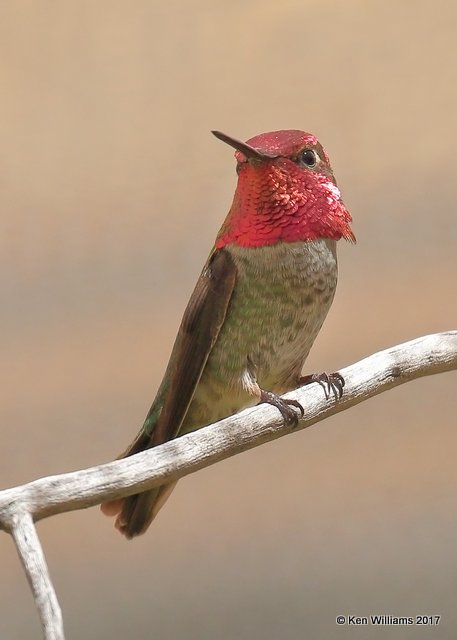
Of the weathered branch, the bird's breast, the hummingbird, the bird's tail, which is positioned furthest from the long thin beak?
the bird's tail

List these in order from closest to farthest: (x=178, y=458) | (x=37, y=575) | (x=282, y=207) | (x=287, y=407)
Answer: (x=37, y=575) < (x=178, y=458) < (x=287, y=407) < (x=282, y=207)

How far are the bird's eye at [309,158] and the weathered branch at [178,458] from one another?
0.41 m

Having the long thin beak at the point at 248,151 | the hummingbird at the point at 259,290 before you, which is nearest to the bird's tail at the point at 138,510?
the hummingbird at the point at 259,290

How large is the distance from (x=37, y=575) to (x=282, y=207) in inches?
34.0

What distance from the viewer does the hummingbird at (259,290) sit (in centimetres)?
187

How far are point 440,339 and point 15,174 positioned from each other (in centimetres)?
152

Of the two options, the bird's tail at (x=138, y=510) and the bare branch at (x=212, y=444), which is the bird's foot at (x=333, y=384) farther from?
the bird's tail at (x=138, y=510)

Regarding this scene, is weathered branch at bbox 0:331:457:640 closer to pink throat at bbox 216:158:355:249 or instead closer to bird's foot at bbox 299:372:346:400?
bird's foot at bbox 299:372:346:400

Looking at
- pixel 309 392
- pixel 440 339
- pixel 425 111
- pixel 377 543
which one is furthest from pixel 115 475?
pixel 425 111

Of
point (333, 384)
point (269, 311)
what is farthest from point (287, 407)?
point (269, 311)

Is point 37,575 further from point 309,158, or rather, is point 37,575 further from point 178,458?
point 309,158

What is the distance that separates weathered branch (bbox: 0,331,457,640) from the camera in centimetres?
139

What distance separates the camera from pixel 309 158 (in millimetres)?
1904

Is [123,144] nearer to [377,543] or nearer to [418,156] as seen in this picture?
[418,156]
